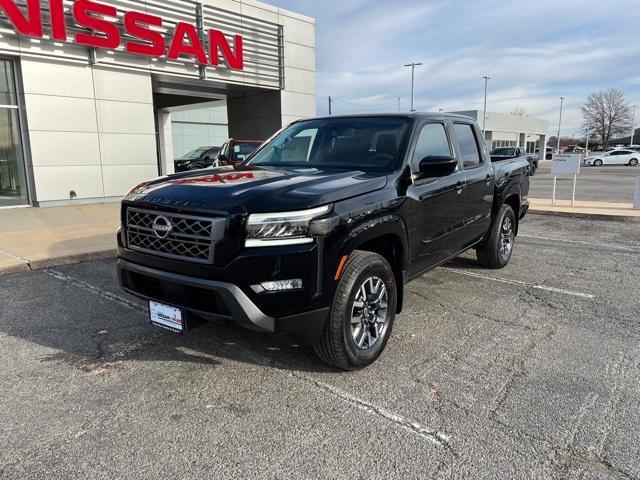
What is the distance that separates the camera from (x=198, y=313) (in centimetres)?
314

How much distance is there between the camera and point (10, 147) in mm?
11758

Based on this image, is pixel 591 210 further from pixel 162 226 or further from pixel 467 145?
pixel 162 226

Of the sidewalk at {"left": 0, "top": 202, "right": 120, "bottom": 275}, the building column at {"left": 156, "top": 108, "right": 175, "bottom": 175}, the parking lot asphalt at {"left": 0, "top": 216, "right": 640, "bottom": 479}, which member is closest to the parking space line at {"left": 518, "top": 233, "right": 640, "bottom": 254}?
the parking lot asphalt at {"left": 0, "top": 216, "right": 640, "bottom": 479}

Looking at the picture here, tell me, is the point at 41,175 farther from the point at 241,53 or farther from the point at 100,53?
the point at 241,53

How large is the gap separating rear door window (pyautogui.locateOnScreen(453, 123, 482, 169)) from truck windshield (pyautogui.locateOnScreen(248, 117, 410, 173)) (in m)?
1.09

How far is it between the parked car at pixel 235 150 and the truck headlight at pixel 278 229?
7.86m

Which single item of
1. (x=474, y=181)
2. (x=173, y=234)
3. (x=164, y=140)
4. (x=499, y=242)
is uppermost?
(x=164, y=140)

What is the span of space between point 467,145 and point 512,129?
68.4 meters

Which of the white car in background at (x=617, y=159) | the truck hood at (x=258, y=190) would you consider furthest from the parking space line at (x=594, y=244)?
the white car in background at (x=617, y=159)

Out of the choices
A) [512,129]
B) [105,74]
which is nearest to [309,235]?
[105,74]

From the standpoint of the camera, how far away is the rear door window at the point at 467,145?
5.16m

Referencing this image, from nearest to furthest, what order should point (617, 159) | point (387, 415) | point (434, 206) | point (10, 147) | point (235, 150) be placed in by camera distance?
1. point (387, 415)
2. point (434, 206)
3. point (235, 150)
4. point (10, 147)
5. point (617, 159)

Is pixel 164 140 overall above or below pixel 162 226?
above

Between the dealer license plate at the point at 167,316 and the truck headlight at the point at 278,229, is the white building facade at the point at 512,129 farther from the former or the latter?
the dealer license plate at the point at 167,316
